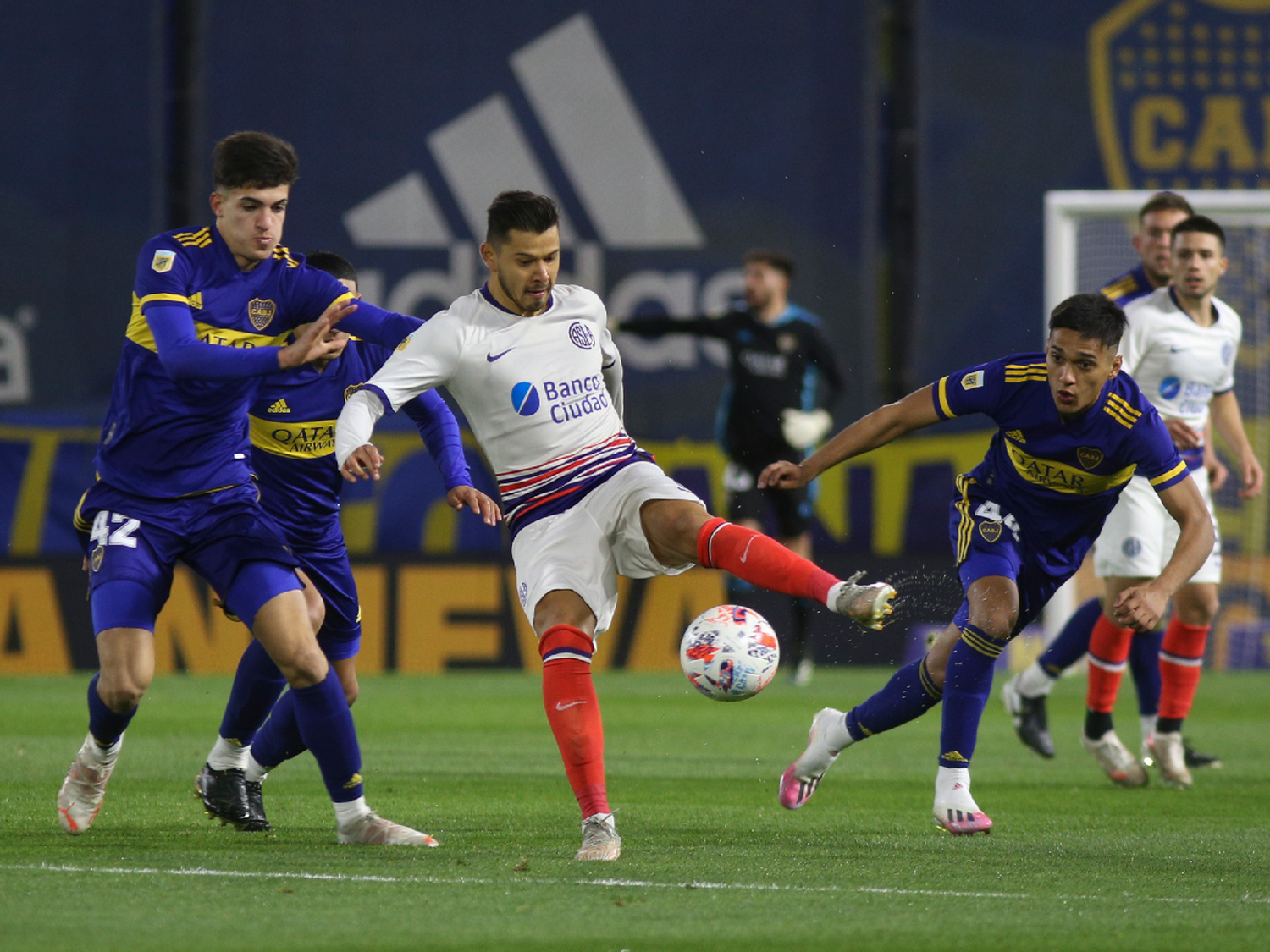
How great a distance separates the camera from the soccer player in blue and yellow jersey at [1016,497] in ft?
18.2

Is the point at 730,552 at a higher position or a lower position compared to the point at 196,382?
lower

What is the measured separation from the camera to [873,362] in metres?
13.6

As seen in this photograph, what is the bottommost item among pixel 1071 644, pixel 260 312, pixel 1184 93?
pixel 1071 644

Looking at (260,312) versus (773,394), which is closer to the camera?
(260,312)

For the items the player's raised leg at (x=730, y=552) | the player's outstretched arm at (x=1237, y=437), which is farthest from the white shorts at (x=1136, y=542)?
the player's raised leg at (x=730, y=552)

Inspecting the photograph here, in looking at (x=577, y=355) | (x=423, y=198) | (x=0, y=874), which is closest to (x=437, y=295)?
(x=423, y=198)

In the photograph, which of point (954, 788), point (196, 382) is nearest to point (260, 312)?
point (196, 382)

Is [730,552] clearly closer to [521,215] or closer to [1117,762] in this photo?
[521,215]

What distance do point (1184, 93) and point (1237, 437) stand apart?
627 centimetres

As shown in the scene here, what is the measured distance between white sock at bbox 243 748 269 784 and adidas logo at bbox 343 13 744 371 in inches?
310

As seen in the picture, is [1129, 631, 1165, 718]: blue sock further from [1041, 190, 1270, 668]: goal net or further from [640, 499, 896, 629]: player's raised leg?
[1041, 190, 1270, 668]: goal net

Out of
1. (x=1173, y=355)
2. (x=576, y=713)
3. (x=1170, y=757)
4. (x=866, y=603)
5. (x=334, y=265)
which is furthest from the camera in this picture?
(x=1173, y=355)

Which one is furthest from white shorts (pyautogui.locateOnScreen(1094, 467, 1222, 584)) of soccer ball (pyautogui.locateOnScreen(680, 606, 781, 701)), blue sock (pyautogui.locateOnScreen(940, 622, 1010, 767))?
soccer ball (pyautogui.locateOnScreen(680, 606, 781, 701))

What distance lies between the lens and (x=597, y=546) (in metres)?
5.28
